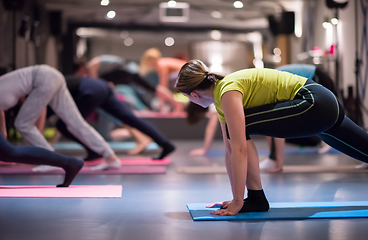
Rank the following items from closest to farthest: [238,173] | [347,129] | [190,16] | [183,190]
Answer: [238,173] → [347,129] → [183,190] → [190,16]

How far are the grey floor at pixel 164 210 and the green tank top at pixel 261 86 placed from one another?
1.78 feet

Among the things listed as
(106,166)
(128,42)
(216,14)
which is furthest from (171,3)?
(106,166)

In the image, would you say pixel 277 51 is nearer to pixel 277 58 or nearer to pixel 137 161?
pixel 277 58

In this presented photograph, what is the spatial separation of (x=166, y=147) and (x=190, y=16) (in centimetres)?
520

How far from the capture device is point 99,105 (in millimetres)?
3717

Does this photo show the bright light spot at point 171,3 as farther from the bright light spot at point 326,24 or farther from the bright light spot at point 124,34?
the bright light spot at point 326,24

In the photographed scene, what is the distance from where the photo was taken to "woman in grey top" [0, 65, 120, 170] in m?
2.81

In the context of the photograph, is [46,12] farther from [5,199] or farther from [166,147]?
[5,199]

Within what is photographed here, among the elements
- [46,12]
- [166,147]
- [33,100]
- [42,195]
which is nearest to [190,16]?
[46,12]

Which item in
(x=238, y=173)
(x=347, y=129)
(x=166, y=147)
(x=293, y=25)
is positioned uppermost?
(x=293, y=25)

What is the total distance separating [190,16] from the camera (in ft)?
27.8

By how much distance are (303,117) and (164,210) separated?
2.57 feet

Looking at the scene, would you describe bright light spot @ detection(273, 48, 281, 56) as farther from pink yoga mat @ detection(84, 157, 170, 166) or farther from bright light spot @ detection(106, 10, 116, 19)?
pink yoga mat @ detection(84, 157, 170, 166)

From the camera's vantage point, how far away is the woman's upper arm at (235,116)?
171 centimetres
